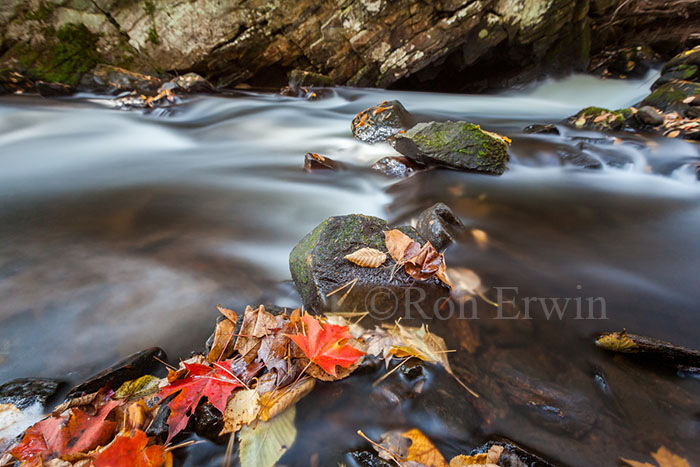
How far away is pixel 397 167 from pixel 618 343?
10.5ft

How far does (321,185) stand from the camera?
171 inches

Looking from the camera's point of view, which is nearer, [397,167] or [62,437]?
[62,437]

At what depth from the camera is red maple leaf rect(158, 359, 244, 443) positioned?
1.21 meters

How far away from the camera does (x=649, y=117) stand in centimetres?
560

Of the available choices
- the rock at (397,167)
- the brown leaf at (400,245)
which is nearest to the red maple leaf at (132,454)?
the brown leaf at (400,245)

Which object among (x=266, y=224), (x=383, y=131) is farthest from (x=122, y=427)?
(x=383, y=131)

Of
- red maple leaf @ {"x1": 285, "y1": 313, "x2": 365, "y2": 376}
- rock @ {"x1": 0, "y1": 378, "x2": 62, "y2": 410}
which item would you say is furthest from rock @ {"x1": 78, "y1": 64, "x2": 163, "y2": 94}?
red maple leaf @ {"x1": 285, "y1": 313, "x2": 365, "y2": 376}

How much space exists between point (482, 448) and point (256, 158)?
5328mm

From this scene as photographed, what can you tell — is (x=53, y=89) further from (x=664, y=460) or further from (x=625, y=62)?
(x=625, y=62)

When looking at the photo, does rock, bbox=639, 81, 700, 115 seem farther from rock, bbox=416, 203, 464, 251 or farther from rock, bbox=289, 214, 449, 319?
rock, bbox=289, 214, 449, 319

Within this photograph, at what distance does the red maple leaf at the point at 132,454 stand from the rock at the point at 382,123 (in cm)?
510

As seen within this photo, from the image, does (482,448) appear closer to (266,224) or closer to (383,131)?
(266,224)

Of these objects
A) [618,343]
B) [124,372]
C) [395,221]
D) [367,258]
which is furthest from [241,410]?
[395,221]

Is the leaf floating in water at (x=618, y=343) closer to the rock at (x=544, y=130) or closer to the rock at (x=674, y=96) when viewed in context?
the rock at (x=544, y=130)
